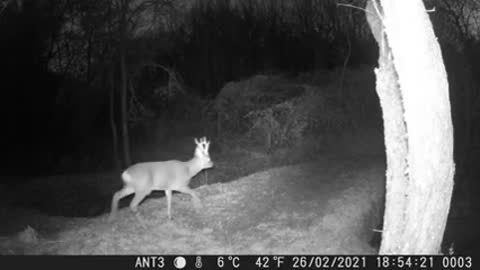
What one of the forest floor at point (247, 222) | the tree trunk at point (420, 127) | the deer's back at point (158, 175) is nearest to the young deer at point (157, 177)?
the deer's back at point (158, 175)

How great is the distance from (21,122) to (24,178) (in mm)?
3249

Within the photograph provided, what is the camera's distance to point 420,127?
4.66 meters

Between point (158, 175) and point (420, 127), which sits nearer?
point (420, 127)

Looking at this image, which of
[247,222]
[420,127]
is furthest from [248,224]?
[420,127]

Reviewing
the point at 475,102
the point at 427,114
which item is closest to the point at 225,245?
the point at 427,114

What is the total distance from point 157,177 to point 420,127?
14.7ft

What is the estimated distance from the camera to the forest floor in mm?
6859

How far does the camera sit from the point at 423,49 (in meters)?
4.65

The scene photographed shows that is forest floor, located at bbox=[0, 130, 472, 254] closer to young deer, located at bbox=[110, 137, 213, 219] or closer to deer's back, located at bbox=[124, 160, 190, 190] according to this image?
young deer, located at bbox=[110, 137, 213, 219]

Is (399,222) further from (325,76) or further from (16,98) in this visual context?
(16,98)

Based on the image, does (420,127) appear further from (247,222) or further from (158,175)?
(158,175)

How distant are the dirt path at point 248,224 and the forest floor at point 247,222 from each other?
0.01 metres

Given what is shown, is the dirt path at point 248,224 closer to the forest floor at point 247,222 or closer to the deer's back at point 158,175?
the forest floor at point 247,222

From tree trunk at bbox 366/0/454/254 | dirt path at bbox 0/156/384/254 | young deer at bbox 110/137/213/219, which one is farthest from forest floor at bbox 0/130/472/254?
tree trunk at bbox 366/0/454/254
